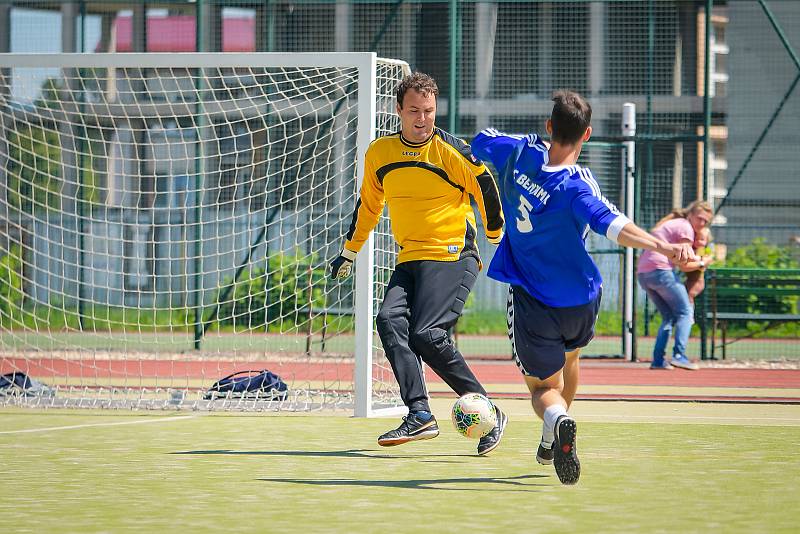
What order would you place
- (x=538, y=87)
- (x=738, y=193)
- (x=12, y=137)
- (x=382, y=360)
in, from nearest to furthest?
(x=382, y=360) → (x=12, y=137) → (x=538, y=87) → (x=738, y=193)

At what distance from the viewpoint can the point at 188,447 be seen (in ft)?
Result: 24.3

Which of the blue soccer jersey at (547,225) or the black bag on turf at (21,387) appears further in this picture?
the black bag on turf at (21,387)

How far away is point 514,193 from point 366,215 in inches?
71.9

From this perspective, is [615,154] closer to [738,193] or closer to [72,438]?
[738,193]

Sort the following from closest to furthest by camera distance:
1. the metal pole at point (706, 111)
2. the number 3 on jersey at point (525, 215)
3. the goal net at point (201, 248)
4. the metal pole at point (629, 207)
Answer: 1. the number 3 on jersey at point (525, 215)
2. the goal net at point (201, 248)
3. the metal pole at point (629, 207)
4. the metal pole at point (706, 111)

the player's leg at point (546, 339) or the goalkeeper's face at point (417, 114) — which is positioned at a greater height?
the goalkeeper's face at point (417, 114)

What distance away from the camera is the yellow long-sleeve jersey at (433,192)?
7.27 metres

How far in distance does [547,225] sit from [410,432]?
169 cm

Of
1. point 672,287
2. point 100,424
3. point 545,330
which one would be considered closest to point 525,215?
point 545,330

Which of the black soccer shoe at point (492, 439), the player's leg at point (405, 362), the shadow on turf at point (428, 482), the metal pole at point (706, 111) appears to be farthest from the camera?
the metal pole at point (706, 111)

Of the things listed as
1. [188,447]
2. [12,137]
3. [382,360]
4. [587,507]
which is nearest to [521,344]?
[587,507]

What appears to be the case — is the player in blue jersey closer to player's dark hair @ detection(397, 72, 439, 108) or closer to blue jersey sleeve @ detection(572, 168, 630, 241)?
blue jersey sleeve @ detection(572, 168, 630, 241)

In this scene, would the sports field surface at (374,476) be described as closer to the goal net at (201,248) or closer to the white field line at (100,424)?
the white field line at (100,424)

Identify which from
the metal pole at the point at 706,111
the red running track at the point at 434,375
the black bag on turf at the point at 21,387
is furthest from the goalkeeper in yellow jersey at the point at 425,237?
the metal pole at the point at 706,111
